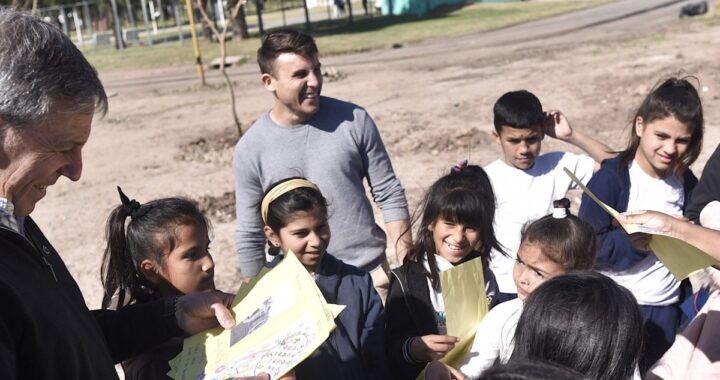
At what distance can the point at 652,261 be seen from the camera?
329 centimetres

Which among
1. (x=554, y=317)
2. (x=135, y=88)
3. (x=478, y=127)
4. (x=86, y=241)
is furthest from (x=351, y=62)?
(x=554, y=317)

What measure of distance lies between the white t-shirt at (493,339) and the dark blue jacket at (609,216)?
A: 0.59 metres

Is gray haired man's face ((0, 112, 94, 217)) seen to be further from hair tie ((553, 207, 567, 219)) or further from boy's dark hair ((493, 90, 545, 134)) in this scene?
boy's dark hair ((493, 90, 545, 134))

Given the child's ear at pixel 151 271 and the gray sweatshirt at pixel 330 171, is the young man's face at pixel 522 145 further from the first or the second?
the child's ear at pixel 151 271

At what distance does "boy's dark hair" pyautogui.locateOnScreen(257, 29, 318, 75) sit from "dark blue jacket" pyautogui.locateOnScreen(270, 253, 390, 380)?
1.16 meters

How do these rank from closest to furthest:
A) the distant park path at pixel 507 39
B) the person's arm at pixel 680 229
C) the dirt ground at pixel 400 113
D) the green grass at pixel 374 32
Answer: the person's arm at pixel 680 229, the dirt ground at pixel 400 113, the distant park path at pixel 507 39, the green grass at pixel 374 32

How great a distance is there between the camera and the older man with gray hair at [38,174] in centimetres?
155

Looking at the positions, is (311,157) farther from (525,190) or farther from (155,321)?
(155,321)

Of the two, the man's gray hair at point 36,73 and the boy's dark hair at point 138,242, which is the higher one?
the man's gray hair at point 36,73

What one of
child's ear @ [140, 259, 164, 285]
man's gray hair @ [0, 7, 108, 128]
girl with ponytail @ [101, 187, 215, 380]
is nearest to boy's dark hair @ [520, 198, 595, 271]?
girl with ponytail @ [101, 187, 215, 380]

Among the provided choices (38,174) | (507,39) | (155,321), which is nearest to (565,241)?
(155,321)

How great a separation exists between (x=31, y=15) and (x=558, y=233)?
197 centimetres

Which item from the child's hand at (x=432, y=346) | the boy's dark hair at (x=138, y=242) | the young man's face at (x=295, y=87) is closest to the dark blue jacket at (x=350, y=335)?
the child's hand at (x=432, y=346)

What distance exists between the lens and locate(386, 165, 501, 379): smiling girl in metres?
2.83
